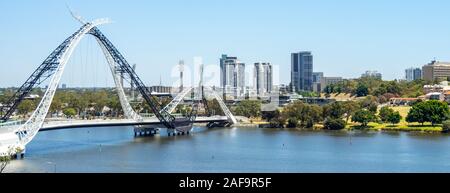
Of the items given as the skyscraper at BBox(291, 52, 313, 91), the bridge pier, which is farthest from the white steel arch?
the skyscraper at BBox(291, 52, 313, 91)

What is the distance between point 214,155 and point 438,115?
34.2 ft

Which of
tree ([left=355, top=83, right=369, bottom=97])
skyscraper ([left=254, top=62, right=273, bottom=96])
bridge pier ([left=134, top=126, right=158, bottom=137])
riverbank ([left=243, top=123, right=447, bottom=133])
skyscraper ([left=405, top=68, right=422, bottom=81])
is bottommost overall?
bridge pier ([left=134, top=126, right=158, bottom=137])

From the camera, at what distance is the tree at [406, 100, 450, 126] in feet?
66.2

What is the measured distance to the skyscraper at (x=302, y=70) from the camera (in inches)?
1718

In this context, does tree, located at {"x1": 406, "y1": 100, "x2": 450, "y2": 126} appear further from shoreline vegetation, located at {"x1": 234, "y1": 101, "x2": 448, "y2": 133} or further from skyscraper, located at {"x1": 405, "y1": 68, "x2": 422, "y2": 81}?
skyscraper, located at {"x1": 405, "y1": 68, "x2": 422, "y2": 81}

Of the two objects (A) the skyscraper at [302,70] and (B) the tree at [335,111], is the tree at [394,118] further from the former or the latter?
(A) the skyscraper at [302,70]

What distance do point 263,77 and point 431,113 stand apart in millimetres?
15465

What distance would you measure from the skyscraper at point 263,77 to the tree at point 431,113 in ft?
46.8

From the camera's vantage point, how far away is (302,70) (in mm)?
43625

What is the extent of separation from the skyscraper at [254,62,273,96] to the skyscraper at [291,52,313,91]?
7981 mm

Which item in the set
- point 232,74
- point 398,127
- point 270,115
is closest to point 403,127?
point 398,127

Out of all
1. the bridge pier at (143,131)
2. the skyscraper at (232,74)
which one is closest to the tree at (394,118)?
the bridge pier at (143,131)
